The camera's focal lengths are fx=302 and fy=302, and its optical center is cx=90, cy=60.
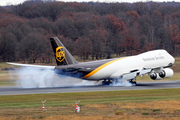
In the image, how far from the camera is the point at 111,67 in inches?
1927

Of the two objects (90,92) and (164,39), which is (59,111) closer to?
(90,92)

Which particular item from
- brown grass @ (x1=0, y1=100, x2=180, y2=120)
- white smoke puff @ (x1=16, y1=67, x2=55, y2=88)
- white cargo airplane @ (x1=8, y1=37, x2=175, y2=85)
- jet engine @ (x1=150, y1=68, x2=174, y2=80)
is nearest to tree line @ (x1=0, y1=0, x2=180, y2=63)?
white smoke puff @ (x1=16, y1=67, x2=55, y2=88)

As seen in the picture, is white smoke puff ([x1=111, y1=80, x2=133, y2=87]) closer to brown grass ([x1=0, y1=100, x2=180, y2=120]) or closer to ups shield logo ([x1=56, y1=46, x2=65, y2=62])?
ups shield logo ([x1=56, y1=46, x2=65, y2=62])

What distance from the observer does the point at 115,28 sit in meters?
171

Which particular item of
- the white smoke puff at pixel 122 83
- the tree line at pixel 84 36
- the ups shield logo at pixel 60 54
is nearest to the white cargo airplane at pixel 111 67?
the ups shield logo at pixel 60 54

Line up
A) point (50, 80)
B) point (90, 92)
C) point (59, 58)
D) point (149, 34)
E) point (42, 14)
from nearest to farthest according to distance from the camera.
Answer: point (90, 92) → point (59, 58) → point (50, 80) → point (149, 34) → point (42, 14)

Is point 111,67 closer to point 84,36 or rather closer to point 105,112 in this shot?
point 105,112

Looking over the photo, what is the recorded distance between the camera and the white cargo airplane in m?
46.8

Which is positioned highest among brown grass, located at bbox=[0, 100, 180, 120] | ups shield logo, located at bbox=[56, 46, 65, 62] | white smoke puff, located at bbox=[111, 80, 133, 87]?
ups shield logo, located at bbox=[56, 46, 65, 62]

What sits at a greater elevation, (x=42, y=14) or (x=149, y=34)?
(x=42, y=14)

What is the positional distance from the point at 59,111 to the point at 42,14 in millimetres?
176581

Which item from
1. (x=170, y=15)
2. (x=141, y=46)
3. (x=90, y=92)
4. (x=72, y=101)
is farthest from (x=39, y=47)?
(x=170, y=15)

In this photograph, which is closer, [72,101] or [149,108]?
[149,108]

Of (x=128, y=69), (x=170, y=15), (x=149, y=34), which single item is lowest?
(x=128, y=69)
